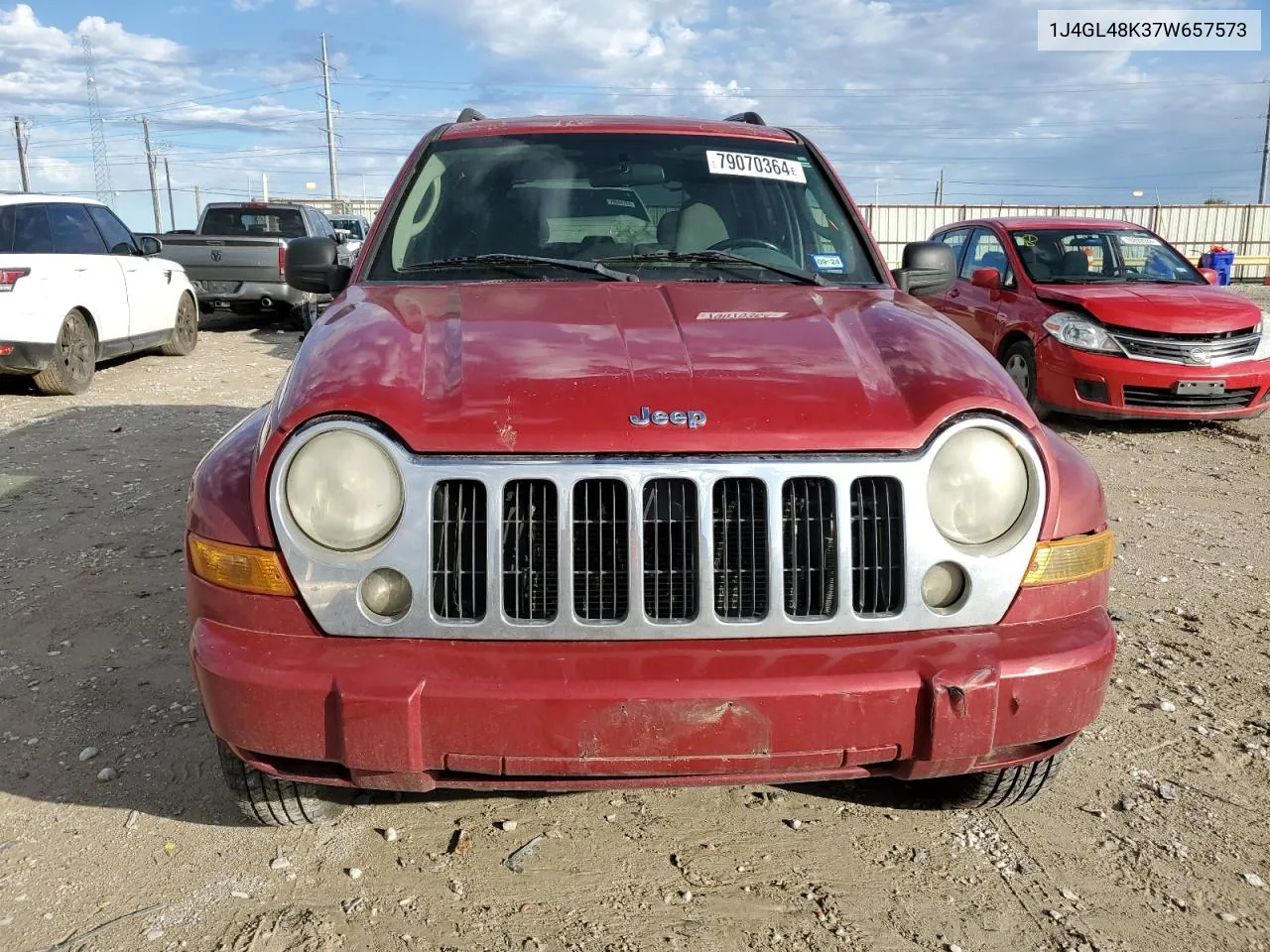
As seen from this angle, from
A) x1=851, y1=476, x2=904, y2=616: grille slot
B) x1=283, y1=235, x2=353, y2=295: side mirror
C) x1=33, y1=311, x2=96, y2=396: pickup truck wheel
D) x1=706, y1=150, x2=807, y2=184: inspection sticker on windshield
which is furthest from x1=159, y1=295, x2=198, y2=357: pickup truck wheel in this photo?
x1=851, y1=476, x2=904, y2=616: grille slot

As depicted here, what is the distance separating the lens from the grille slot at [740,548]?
2.04 meters

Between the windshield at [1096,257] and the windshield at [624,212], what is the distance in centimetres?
531

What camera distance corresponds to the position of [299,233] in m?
15.0

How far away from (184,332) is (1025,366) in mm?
9052

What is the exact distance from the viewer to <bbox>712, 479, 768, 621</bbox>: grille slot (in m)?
2.04

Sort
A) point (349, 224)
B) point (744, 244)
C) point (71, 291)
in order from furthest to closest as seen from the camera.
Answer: point (349, 224), point (71, 291), point (744, 244)

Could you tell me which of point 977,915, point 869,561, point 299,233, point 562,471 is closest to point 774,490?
point 869,561

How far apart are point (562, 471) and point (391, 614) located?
1.55ft

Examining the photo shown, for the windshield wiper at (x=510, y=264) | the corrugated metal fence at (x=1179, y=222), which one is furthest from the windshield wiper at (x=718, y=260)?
the corrugated metal fence at (x=1179, y=222)

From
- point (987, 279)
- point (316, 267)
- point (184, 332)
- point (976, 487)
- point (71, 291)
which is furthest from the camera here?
point (184, 332)

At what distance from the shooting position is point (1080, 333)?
7402 millimetres

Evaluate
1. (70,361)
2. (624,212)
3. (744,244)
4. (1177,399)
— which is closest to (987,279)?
(1177,399)

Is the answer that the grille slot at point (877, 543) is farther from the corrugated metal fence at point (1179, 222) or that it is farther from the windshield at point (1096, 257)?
the corrugated metal fence at point (1179, 222)

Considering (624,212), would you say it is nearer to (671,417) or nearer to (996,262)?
(671,417)
